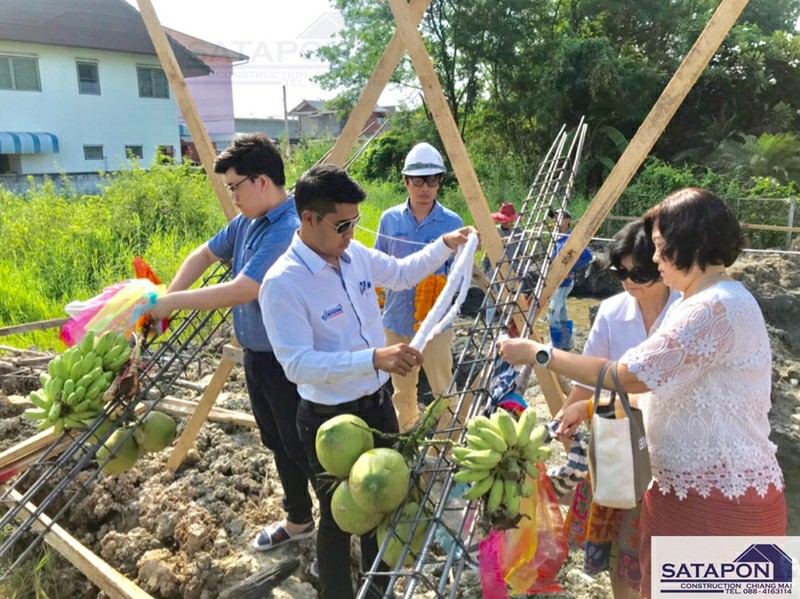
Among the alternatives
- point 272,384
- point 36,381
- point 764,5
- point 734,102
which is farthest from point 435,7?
point 272,384

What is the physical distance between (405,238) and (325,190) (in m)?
1.60

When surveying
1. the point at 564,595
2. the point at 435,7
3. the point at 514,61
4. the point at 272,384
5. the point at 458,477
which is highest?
the point at 435,7

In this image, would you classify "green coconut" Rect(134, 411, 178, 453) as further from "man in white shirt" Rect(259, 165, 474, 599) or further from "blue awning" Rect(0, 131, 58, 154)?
"blue awning" Rect(0, 131, 58, 154)

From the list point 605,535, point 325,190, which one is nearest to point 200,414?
point 325,190

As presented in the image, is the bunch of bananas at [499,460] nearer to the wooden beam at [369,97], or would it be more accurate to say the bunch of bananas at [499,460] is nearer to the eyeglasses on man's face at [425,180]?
the wooden beam at [369,97]

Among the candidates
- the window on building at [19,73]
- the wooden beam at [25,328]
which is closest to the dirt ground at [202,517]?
the wooden beam at [25,328]

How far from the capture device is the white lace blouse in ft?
5.16

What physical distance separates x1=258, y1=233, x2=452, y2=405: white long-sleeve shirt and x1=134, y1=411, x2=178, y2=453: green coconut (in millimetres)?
900

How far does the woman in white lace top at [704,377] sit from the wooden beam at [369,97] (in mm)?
1617

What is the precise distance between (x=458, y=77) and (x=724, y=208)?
1790 cm

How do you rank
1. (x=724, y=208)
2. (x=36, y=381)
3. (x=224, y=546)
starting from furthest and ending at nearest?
(x=36, y=381) < (x=224, y=546) < (x=724, y=208)

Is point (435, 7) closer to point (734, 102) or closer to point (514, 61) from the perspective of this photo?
point (514, 61)

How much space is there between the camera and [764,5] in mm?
18797

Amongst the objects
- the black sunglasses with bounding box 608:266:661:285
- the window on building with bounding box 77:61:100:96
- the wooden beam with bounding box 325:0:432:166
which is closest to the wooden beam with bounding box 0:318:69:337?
the wooden beam with bounding box 325:0:432:166
